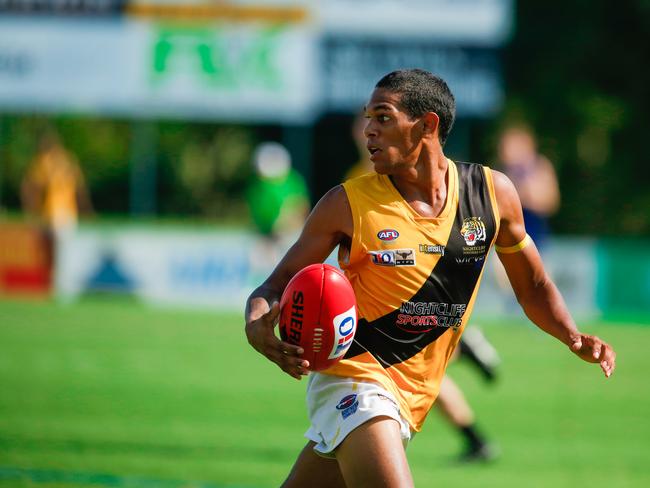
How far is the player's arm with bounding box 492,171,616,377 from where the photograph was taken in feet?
16.6

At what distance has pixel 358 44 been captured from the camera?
25125 millimetres

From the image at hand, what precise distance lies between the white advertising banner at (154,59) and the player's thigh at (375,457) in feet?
66.4

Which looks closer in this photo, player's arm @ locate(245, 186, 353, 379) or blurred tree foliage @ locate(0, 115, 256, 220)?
player's arm @ locate(245, 186, 353, 379)

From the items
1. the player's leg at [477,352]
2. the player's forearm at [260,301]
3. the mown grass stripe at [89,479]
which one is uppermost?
the player's forearm at [260,301]

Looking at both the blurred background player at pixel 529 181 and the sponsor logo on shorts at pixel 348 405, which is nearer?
the sponsor logo on shorts at pixel 348 405

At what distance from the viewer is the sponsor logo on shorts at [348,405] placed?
4762mm

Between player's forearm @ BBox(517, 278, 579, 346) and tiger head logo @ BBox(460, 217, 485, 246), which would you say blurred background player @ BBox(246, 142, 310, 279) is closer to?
player's forearm @ BBox(517, 278, 579, 346)

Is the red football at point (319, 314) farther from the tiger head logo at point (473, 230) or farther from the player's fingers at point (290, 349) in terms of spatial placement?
the tiger head logo at point (473, 230)

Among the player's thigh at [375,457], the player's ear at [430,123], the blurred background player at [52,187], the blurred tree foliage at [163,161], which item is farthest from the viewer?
the blurred tree foliage at [163,161]

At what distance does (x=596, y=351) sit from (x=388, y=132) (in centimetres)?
132

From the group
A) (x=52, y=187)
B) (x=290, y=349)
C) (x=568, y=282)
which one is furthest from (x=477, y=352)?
(x=52, y=187)

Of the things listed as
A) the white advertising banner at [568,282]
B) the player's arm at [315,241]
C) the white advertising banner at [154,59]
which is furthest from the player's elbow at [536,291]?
the white advertising banner at [154,59]

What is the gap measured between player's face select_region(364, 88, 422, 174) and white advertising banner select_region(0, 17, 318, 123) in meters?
19.7

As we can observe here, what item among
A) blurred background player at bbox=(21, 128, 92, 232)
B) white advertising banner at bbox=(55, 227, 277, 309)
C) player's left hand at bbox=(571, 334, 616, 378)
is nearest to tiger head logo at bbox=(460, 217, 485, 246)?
player's left hand at bbox=(571, 334, 616, 378)
